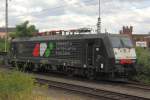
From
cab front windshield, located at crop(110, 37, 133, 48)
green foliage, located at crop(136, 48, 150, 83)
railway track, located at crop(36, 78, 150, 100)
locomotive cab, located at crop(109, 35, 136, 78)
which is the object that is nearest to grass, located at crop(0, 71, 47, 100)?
railway track, located at crop(36, 78, 150, 100)

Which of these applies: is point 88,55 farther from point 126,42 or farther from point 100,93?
point 100,93

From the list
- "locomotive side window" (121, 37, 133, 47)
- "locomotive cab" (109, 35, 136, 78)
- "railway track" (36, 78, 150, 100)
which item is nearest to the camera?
"railway track" (36, 78, 150, 100)

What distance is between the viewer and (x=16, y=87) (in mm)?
11516

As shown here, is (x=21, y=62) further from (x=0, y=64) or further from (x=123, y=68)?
(x=123, y=68)

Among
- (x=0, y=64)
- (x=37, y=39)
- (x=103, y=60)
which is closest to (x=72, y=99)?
(x=103, y=60)

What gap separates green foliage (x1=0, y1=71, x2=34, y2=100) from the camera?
11.3m

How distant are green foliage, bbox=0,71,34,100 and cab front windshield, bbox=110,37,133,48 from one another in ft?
35.2

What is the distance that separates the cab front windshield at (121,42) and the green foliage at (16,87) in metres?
10.7

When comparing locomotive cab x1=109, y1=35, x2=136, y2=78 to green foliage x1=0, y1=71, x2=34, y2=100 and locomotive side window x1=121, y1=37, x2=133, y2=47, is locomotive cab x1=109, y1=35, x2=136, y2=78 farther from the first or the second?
green foliage x1=0, y1=71, x2=34, y2=100

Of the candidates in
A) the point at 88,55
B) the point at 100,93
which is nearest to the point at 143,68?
the point at 88,55

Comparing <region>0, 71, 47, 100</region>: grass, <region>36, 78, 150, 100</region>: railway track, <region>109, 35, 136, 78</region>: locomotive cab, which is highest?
<region>109, 35, 136, 78</region>: locomotive cab

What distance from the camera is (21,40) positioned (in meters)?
32.0

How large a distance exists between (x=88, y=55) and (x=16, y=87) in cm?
1168

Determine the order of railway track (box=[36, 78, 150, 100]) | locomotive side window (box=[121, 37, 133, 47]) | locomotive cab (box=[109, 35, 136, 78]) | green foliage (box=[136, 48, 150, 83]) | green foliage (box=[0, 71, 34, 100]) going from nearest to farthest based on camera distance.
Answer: green foliage (box=[0, 71, 34, 100]) < railway track (box=[36, 78, 150, 100]) < locomotive cab (box=[109, 35, 136, 78]) < locomotive side window (box=[121, 37, 133, 47]) < green foliage (box=[136, 48, 150, 83])
